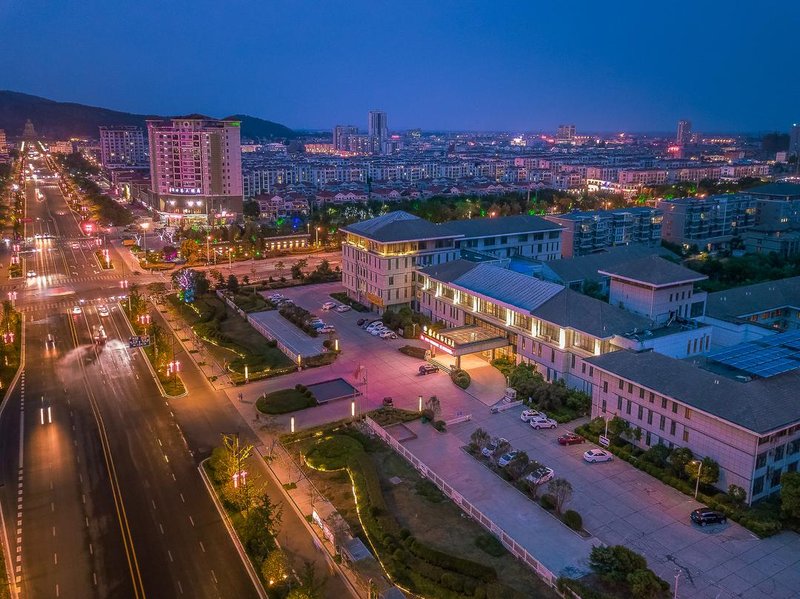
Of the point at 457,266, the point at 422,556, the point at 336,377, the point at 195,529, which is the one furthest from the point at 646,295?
the point at 195,529

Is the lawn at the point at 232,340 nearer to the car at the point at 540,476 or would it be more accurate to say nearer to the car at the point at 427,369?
the car at the point at 427,369

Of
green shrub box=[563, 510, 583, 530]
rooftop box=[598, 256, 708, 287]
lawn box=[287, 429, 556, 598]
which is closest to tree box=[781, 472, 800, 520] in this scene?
green shrub box=[563, 510, 583, 530]

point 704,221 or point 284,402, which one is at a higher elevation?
point 704,221

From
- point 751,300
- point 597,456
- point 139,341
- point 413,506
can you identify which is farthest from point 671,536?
point 139,341

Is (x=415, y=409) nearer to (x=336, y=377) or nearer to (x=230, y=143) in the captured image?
(x=336, y=377)

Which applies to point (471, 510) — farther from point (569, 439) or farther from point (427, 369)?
point (427, 369)

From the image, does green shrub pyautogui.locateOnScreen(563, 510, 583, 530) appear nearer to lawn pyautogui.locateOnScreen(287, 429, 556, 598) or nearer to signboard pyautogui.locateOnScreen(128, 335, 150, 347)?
lawn pyautogui.locateOnScreen(287, 429, 556, 598)
